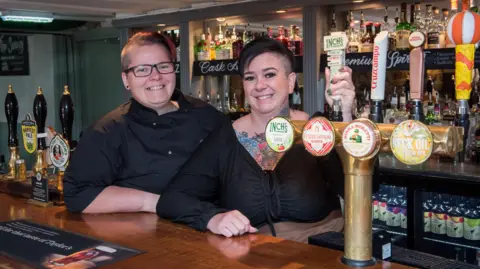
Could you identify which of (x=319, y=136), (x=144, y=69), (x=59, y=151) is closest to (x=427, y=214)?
(x=144, y=69)

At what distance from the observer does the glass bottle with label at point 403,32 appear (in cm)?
343

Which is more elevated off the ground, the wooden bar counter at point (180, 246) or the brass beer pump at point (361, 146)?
the brass beer pump at point (361, 146)

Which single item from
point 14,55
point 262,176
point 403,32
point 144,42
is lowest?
point 262,176

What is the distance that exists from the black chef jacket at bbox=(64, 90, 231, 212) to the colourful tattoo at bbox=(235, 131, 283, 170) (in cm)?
20

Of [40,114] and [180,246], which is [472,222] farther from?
[40,114]

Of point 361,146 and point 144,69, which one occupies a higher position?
point 144,69

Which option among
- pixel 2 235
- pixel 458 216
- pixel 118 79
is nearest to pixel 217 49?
pixel 118 79

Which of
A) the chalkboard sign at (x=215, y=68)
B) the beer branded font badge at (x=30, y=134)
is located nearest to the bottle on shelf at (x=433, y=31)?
the chalkboard sign at (x=215, y=68)

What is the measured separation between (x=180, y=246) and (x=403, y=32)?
2504 mm

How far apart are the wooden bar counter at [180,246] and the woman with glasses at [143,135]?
225mm

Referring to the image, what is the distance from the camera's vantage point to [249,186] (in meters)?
1.83

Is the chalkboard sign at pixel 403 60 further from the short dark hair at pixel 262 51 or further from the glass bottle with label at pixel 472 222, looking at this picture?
the short dark hair at pixel 262 51

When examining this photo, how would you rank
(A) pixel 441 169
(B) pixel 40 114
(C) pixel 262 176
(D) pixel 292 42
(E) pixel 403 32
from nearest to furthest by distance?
(C) pixel 262 176, (B) pixel 40 114, (A) pixel 441 169, (E) pixel 403 32, (D) pixel 292 42

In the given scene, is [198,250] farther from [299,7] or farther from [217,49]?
[217,49]
